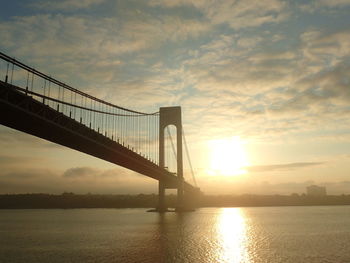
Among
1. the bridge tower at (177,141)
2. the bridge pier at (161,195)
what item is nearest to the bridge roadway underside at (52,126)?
the bridge pier at (161,195)

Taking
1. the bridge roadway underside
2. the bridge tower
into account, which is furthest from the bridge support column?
the bridge roadway underside

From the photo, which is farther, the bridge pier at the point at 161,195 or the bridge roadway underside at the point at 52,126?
the bridge pier at the point at 161,195

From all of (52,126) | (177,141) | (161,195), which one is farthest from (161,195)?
(52,126)

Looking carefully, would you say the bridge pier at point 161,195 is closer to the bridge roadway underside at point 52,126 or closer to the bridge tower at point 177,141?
the bridge tower at point 177,141

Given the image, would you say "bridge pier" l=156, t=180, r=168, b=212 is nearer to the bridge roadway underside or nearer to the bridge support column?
the bridge support column

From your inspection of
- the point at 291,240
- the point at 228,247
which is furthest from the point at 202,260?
the point at 291,240

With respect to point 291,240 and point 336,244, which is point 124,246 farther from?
point 336,244

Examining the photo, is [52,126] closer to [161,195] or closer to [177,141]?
[161,195]

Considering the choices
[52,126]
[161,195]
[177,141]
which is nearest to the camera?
[52,126]

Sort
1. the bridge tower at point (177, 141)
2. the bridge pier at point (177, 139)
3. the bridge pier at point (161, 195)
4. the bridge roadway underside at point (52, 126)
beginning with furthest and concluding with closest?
the bridge pier at point (177, 139)
the bridge tower at point (177, 141)
the bridge pier at point (161, 195)
the bridge roadway underside at point (52, 126)
